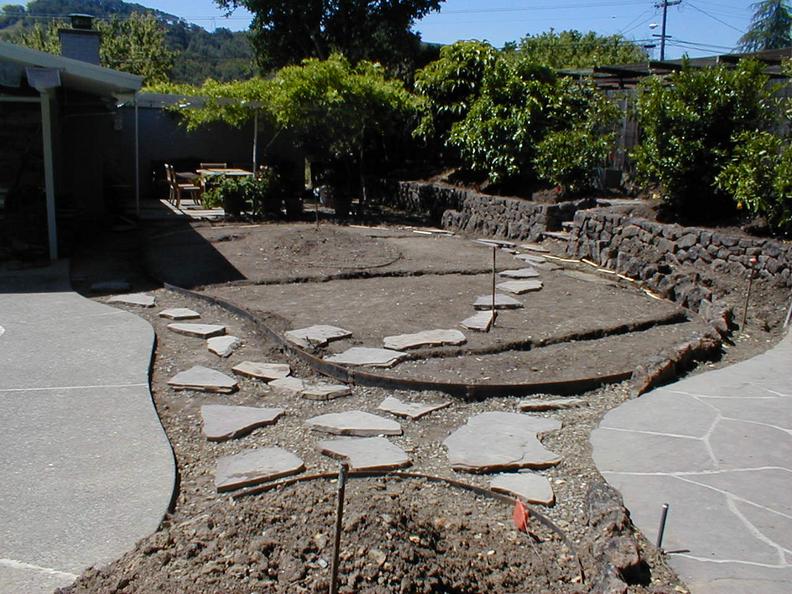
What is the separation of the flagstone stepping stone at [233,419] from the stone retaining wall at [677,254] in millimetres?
4582

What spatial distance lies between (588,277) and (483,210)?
4.98 m

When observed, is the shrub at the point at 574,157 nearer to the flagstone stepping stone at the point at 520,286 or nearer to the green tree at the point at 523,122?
the green tree at the point at 523,122

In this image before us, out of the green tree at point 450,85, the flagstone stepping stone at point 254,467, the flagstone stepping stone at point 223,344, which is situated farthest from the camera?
the green tree at point 450,85

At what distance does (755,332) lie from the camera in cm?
794

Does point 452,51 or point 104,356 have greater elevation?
point 452,51

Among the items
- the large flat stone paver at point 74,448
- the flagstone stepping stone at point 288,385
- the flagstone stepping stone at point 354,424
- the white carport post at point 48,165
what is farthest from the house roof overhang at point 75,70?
the flagstone stepping stone at point 354,424

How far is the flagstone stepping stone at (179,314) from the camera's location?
26.0ft

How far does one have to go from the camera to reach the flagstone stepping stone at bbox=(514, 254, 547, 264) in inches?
453

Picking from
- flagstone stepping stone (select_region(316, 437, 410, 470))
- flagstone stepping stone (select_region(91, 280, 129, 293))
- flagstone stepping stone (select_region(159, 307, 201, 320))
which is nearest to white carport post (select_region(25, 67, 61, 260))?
flagstone stepping stone (select_region(91, 280, 129, 293))

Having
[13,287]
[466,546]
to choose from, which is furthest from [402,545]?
[13,287]

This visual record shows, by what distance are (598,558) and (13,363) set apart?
15.8ft

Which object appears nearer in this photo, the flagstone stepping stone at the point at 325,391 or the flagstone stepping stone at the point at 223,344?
the flagstone stepping stone at the point at 325,391

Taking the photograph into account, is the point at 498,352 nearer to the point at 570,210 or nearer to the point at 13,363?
the point at 13,363

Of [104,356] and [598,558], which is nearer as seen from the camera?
[598,558]
